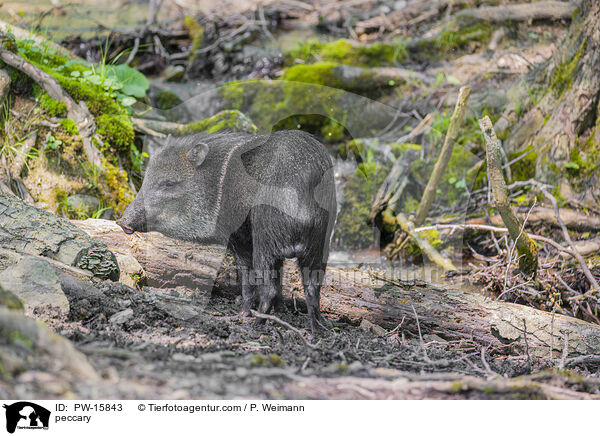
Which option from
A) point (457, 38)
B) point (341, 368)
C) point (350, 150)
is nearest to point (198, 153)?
point (341, 368)

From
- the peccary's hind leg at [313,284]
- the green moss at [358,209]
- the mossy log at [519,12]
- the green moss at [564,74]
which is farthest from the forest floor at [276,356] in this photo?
the mossy log at [519,12]

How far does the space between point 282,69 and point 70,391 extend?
21.5ft

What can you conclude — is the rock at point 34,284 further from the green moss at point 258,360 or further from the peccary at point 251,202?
the green moss at point 258,360

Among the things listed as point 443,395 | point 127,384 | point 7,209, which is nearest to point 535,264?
point 443,395

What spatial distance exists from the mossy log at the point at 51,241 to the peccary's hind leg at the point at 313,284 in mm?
1192

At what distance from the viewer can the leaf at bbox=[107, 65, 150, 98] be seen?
5066 millimetres

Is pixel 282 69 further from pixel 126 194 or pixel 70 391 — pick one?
pixel 70 391

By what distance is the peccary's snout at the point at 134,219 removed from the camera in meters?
3.34

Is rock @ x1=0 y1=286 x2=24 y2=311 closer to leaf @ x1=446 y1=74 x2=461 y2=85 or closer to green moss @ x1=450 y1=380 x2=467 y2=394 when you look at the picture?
green moss @ x1=450 y1=380 x2=467 y2=394

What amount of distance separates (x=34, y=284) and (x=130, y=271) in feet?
2.61

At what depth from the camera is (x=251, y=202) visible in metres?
3.26

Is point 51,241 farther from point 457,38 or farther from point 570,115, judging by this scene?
point 457,38


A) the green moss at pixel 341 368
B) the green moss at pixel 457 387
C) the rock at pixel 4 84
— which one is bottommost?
the green moss at pixel 341 368

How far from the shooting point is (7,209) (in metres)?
3.39
